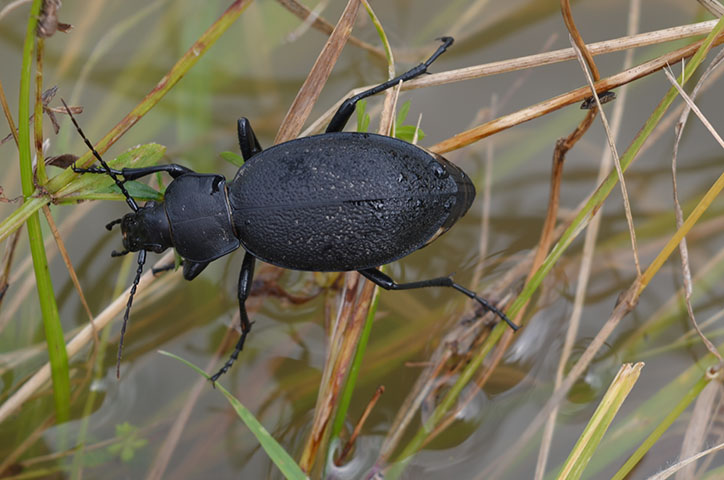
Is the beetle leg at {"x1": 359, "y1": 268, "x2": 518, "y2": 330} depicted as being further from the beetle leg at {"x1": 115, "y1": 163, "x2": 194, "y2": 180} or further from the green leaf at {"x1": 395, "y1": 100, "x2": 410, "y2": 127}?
the beetle leg at {"x1": 115, "y1": 163, "x2": 194, "y2": 180}

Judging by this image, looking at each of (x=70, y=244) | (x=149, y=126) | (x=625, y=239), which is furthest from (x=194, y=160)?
(x=625, y=239)

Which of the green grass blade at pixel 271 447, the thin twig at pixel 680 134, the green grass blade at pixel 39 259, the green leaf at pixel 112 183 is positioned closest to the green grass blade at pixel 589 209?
the thin twig at pixel 680 134

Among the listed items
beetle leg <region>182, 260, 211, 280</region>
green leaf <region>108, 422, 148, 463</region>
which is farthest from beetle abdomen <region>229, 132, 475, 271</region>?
green leaf <region>108, 422, 148, 463</region>

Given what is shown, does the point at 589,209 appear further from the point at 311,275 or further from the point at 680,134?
the point at 311,275

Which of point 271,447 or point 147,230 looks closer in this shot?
point 271,447

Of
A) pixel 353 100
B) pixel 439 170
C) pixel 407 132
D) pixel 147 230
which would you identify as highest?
pixel 353 100

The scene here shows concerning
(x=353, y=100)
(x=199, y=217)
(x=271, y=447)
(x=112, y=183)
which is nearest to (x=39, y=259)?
(x=112, y=183)

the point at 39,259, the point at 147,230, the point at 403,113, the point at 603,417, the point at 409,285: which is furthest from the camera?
the point at 409,285

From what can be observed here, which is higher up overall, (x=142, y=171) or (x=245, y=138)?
(x=245, y=138)
